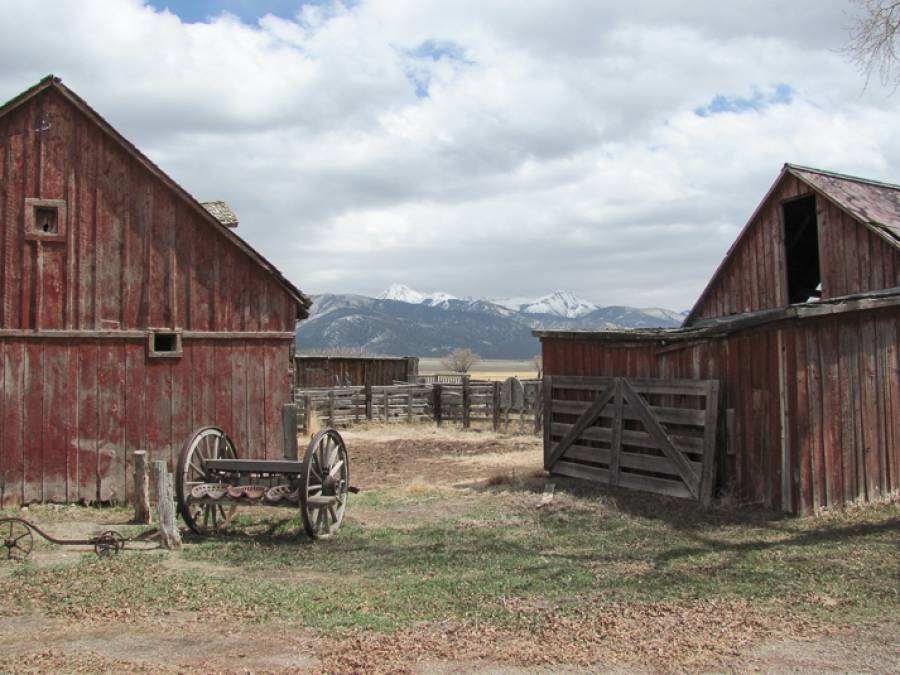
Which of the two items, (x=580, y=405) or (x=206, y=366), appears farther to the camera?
(x=580, y=405)

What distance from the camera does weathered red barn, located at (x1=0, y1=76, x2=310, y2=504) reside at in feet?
38.6

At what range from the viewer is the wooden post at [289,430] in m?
12.8

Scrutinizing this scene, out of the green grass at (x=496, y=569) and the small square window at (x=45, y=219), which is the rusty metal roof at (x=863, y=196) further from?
the small square window at (x=45, y=219)

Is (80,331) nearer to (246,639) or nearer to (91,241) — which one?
(91,241)

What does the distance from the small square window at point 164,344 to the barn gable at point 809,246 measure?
39.1 ft

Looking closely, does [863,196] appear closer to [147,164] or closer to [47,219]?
[147,164]

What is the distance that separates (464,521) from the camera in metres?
10.5

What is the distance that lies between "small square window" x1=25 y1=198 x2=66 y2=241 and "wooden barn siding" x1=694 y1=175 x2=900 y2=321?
13.6 m

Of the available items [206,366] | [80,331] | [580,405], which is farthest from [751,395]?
[80,331]

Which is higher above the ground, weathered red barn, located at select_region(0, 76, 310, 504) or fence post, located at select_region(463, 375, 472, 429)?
weathered red barn, located at select_region(0, 76, 310, 504)

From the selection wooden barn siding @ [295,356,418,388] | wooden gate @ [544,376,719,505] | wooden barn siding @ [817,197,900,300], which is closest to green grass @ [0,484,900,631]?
wooden gate @ [544,376,719,505]

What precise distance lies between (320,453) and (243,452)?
3394mm

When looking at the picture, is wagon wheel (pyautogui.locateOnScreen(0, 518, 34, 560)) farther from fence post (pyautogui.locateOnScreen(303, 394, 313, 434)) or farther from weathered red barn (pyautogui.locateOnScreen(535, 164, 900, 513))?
fence post (pyautogui.locateOnScreen(303, 394, 313, 434))

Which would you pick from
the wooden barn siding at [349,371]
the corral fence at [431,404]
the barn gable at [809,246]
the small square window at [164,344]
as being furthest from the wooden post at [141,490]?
the wooden barn siding at [349,371]
